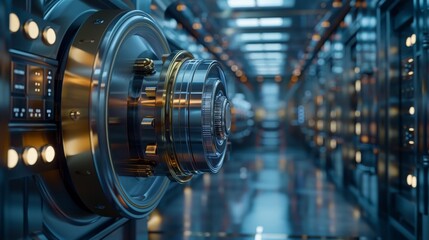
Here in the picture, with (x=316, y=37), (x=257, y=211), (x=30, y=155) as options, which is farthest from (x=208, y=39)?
(x=30, y=155)

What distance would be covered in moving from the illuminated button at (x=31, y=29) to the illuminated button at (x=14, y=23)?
3cm

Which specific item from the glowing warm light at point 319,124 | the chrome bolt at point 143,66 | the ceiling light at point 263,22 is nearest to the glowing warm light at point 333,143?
the glowing warm light at point 319,124

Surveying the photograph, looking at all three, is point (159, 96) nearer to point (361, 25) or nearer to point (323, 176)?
point (361, 25)

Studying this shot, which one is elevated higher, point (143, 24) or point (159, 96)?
point (143, 24)

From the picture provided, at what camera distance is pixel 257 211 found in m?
3.98

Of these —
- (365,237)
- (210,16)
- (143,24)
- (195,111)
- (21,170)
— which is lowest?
(365,237)

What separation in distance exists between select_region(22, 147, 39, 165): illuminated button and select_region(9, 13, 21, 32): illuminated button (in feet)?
0.95

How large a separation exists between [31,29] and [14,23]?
0.06m

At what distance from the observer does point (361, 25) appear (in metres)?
4.60

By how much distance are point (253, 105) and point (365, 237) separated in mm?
13811

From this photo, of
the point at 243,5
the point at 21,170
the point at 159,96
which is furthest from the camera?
the point at 243,5

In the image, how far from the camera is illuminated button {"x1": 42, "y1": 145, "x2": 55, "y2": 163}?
1.15 m

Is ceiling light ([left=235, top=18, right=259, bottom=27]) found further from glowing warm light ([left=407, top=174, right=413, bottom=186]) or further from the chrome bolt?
the chrome bolt

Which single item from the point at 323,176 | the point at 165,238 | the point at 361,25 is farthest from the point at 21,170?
the point at 323,176
